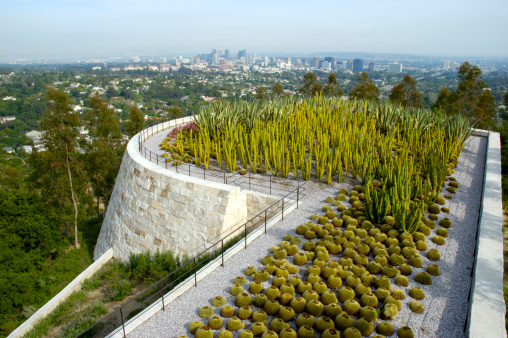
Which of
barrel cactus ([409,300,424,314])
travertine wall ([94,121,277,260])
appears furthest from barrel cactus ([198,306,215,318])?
travertine wall ([94,121,277,260])

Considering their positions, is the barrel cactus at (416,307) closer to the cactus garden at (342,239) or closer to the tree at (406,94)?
the cactus garden at (342,239)

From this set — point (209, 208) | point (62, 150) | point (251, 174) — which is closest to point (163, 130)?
point (62, 150)

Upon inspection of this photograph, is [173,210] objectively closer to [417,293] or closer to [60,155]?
[417,293]

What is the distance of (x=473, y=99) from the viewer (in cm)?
3105

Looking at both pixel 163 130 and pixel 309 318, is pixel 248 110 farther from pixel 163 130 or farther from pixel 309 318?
pixel 309 318

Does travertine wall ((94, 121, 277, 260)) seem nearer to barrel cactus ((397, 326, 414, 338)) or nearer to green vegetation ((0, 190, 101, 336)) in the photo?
green vegetation ((0, 190, 101, 336))

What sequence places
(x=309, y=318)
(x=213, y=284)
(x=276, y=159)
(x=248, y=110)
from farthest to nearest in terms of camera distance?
(x=248, y=110)
(x=276, y=159)
(x=213, y=284)
(x=309, y=318)

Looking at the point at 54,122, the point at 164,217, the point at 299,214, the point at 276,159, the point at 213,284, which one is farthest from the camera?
the point at 54,122

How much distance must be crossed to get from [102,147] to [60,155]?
2.31m

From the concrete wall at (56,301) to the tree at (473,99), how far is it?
28.6 metres

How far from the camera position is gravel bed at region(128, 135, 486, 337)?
275 inches

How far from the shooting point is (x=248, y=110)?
19750 mm

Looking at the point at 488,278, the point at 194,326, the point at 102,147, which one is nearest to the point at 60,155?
the point at 102,147

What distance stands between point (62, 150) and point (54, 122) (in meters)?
1.59
